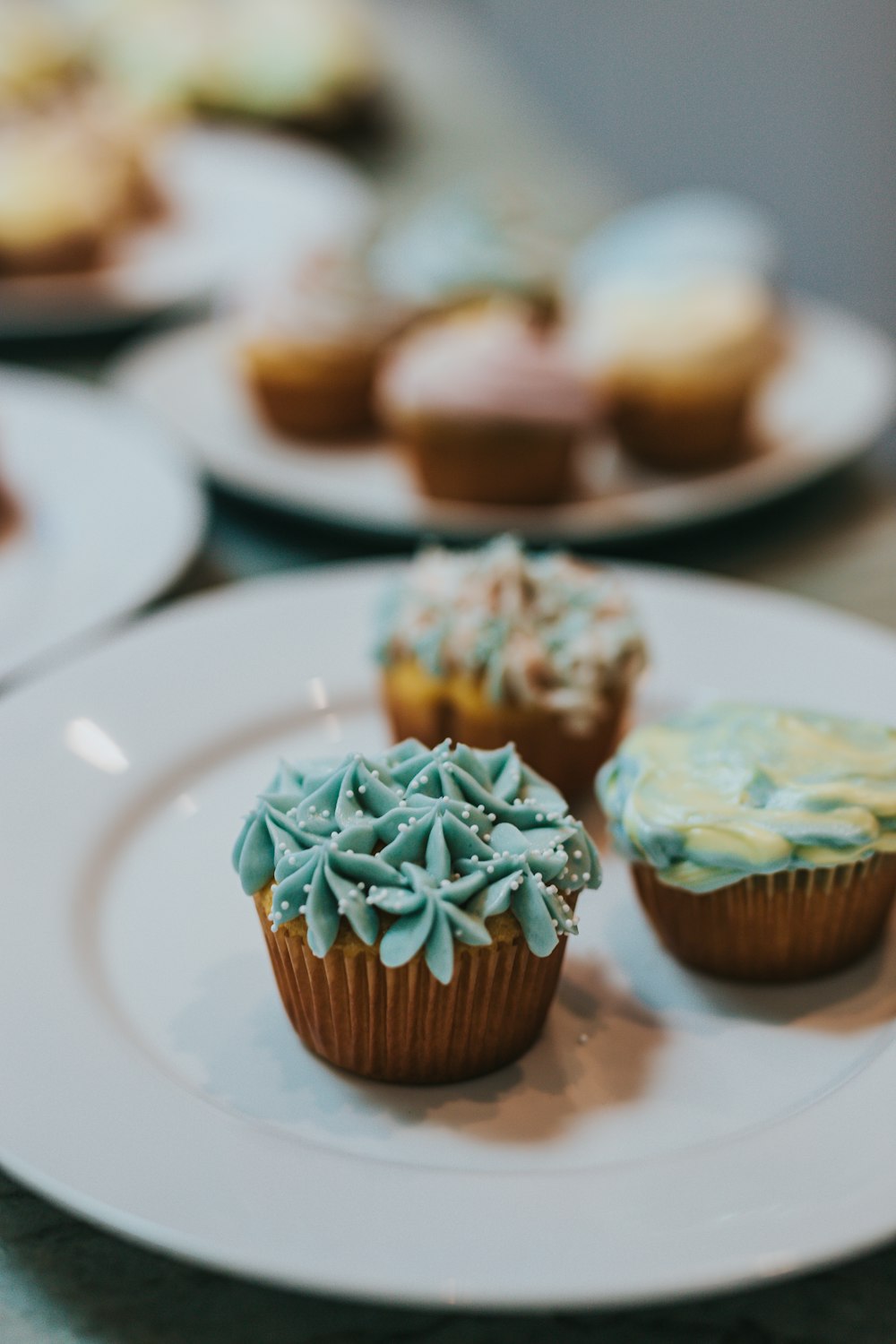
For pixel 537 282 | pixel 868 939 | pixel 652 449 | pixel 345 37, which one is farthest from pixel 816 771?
pixel 345 37

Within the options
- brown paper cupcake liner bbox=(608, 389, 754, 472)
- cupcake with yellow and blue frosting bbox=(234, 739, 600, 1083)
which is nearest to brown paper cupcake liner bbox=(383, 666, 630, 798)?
cupcake with yellow and blue frosting bbox=(234, 739, 600, 1083)

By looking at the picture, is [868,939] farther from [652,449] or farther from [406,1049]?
[652,449]

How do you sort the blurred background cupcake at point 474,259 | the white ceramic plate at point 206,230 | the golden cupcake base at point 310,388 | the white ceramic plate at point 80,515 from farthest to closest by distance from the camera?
1. the white ceramic plate at point 206,230
2. the blurred background cupcake at point 474,259
3. the golden cupcake base at point 310,388
4. the white ceramic plate at point 80,515

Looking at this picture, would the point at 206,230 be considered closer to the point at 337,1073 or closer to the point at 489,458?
the point at 489,458

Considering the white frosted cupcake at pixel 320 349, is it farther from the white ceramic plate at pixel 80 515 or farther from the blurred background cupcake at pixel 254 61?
the blurred background cupcake at pixel 254 61

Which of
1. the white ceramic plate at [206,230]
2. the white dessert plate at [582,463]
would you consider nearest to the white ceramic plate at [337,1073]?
the white dessert plate at [582,463]
